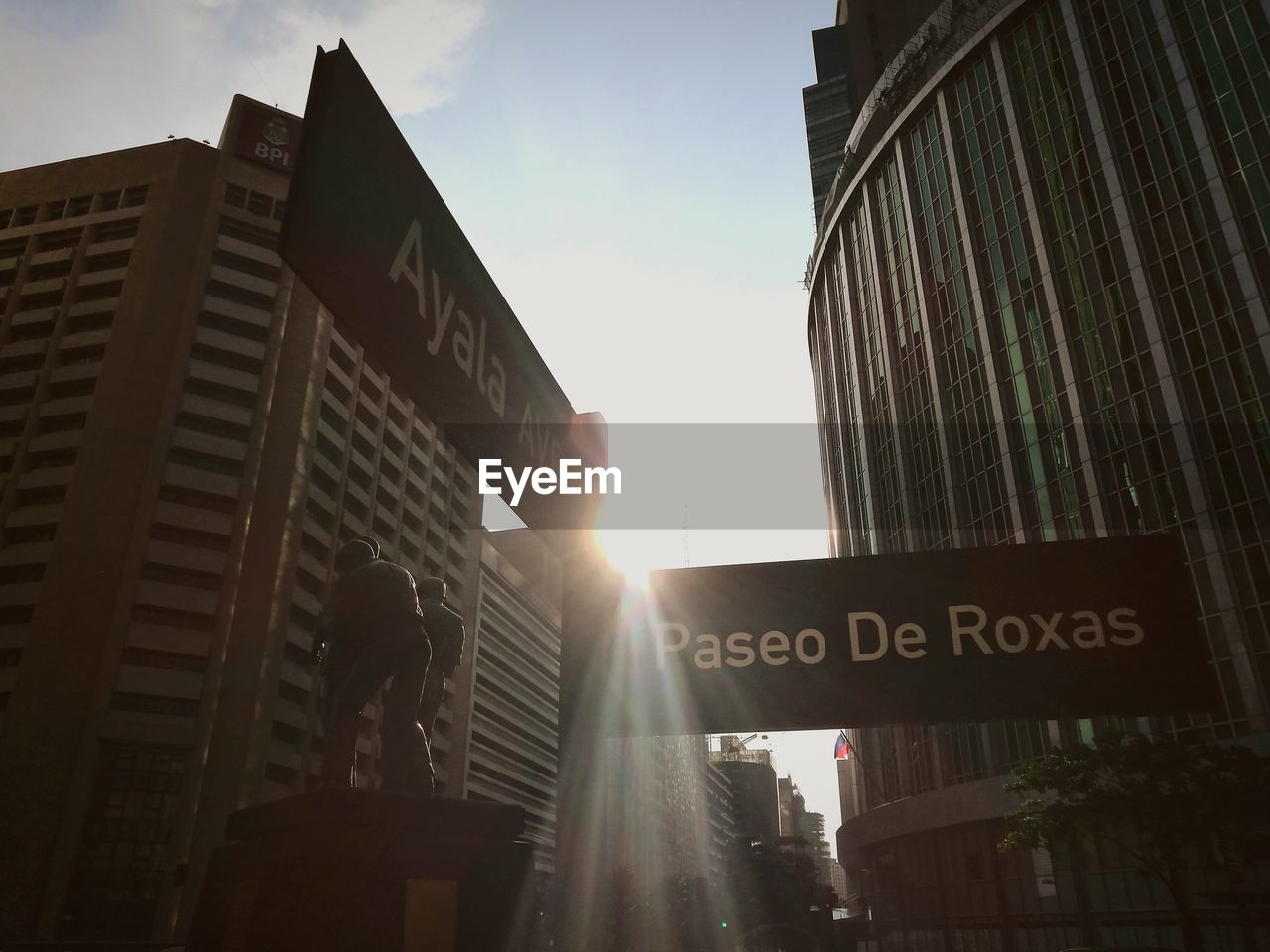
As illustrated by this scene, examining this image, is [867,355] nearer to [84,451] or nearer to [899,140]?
[899,140]

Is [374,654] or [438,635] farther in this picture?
[438,635]

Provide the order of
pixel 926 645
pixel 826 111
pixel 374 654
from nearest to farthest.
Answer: pixel 926 645
pixel 374 654
pixel 826 111

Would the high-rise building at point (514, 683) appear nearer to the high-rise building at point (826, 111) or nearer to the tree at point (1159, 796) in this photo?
the high-rise building at point (826, 111)

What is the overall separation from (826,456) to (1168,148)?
141 feet

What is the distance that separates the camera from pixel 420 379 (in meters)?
2.70

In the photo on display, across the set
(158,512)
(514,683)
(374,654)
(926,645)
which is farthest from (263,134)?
(926,645)

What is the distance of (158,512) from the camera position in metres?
73.2

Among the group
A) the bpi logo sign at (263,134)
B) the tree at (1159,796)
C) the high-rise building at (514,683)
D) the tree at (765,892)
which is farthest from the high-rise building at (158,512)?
the tree at (1159,796)

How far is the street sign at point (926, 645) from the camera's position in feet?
11.8

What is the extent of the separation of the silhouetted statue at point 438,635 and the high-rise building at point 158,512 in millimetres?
51915

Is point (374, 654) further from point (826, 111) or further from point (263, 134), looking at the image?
point (826, 111)

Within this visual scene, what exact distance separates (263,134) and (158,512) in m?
40.2

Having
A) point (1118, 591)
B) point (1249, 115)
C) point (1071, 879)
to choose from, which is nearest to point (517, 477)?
point (1118, 591)

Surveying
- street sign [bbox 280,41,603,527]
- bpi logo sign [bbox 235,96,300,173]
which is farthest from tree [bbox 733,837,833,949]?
bpi logo sign [bbox 235,96,300,173]
